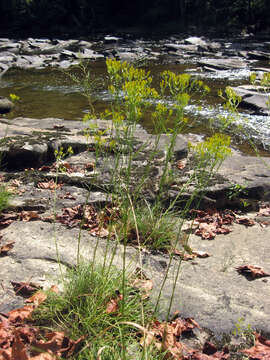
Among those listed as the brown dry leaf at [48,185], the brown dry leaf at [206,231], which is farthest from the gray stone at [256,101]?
the brown dry leaf at [48,185]

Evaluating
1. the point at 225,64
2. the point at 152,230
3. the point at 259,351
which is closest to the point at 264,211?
the point at 152,230

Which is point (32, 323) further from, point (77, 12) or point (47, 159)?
point (77, 12)

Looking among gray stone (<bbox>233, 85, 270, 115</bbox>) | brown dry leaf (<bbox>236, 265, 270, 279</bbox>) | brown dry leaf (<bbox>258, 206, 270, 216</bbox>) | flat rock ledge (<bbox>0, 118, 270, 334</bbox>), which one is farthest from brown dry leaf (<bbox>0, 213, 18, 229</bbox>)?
gray stone (<bbox>233, 85, 270, 115</bbox>)

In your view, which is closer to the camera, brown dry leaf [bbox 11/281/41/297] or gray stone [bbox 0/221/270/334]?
brown dry leaf [bbox 11/281/41/297]

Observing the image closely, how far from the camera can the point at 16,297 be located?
240 cm

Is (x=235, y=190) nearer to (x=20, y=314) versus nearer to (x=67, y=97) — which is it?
(x=20, y=314)

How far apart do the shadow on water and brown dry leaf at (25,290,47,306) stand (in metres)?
4.39

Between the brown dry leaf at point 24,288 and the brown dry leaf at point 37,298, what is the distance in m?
0.10

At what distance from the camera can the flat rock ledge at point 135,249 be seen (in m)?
2.62

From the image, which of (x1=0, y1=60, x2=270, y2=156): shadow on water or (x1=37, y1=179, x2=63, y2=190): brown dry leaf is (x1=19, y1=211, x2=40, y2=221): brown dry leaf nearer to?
(x1=37, y1=179, x2=63, y2=190): brown dry leaf

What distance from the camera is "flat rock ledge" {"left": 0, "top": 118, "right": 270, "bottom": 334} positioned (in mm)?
2619

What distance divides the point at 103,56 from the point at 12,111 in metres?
10.1

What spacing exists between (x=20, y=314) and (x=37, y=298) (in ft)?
0.49

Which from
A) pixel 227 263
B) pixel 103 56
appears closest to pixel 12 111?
pixel 227 263
